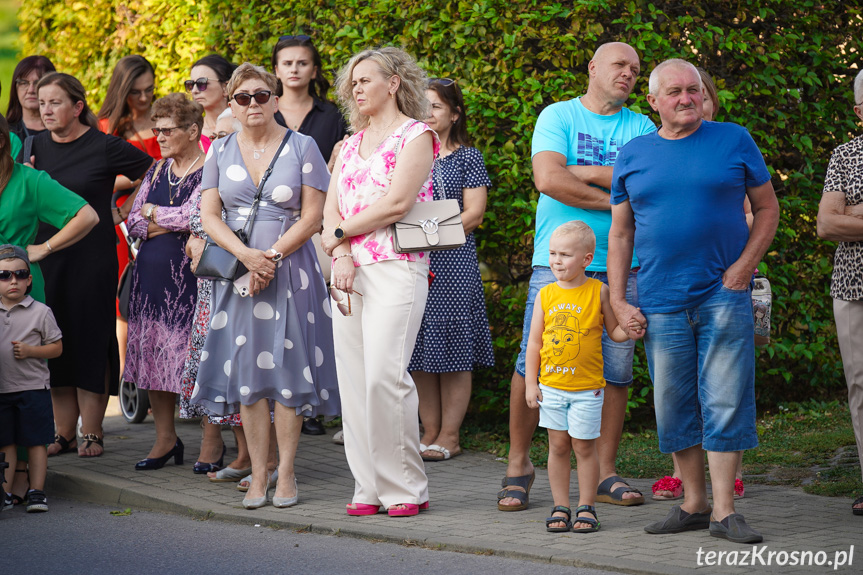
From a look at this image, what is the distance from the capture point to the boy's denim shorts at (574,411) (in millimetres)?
5117

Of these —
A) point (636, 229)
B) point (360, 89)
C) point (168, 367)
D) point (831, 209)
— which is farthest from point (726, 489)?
point (168, 367)

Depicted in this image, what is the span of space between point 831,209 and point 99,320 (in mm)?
4700

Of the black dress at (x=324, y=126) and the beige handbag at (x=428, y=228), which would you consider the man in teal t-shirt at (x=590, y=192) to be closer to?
the beige handbag at (x=428, y=228)

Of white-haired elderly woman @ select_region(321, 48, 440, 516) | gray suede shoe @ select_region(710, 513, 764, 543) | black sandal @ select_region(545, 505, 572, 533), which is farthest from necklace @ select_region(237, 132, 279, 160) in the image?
gray suede shoe @ select_region(710, 513, 764, 543)

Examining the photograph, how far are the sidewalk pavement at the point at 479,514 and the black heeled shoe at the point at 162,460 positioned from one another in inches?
2.4

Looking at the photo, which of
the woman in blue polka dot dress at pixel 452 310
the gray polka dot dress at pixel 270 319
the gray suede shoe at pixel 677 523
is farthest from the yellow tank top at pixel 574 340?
the woman in blue polka dot dress at pixel 452 310

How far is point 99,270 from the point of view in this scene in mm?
7434

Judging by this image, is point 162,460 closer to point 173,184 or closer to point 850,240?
point 173,184

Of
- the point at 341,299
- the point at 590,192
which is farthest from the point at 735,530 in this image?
the point at 341,299

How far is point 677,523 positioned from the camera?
5105mm

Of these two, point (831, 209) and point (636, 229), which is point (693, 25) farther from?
point (636, 229)

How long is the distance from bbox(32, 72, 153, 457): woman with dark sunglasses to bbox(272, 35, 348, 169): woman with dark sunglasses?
105 centimetres

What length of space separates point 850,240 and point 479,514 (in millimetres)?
2355

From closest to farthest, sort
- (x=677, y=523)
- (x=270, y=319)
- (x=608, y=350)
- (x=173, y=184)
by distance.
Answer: (x=677, y=523), (x=608, y=350), (x=270, y=319), (x=173, y=184)
